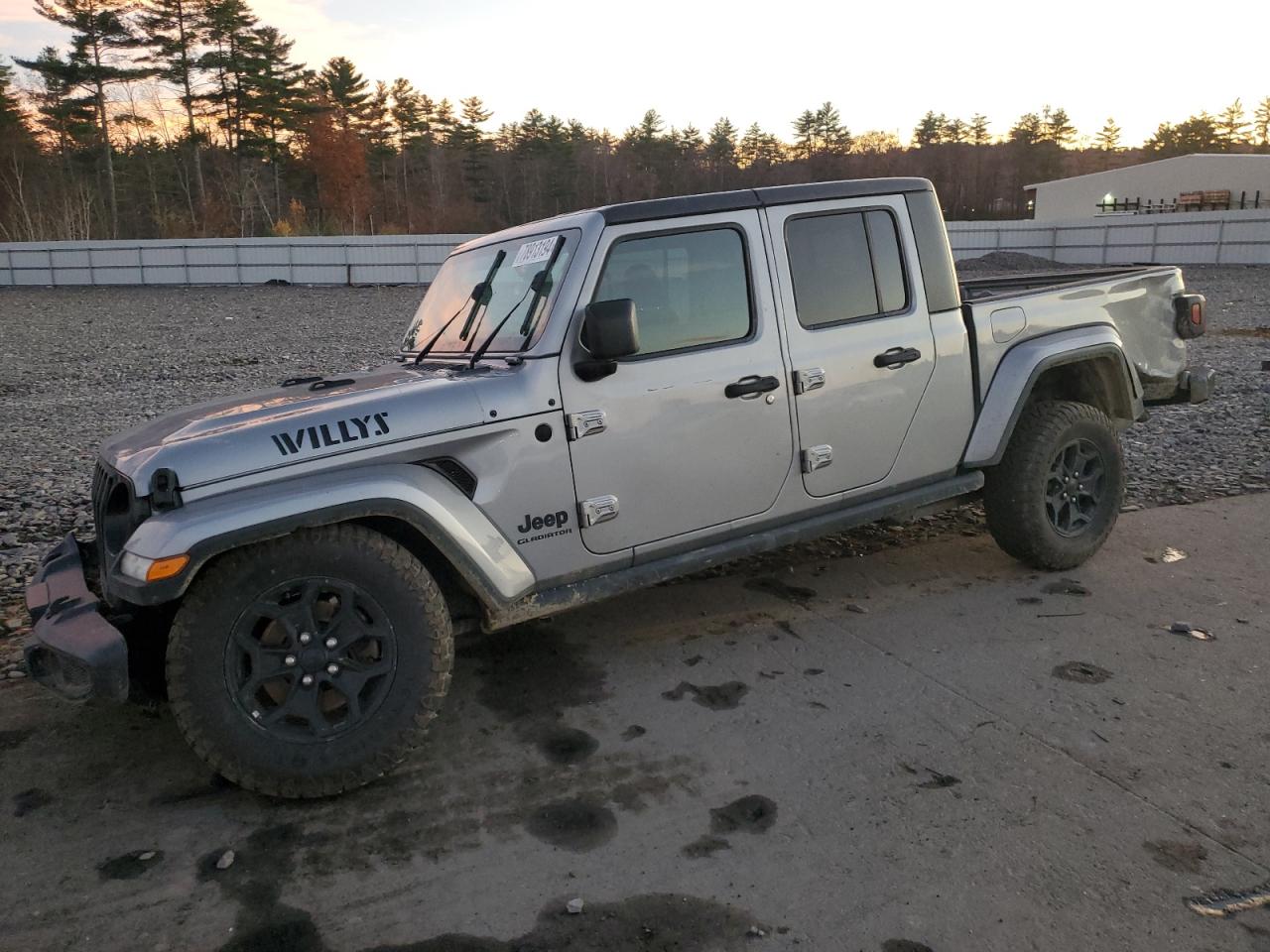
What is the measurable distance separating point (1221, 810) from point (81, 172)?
201ft

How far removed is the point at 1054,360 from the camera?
4.62 m

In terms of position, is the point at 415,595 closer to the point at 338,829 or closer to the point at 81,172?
the point at 338,829

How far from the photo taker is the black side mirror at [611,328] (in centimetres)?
330

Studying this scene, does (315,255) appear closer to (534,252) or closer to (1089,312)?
(534,252)

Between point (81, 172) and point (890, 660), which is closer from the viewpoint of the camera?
point (890, 660)

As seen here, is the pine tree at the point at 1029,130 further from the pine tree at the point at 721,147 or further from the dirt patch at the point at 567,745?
the dirt patch at the point at 567,745

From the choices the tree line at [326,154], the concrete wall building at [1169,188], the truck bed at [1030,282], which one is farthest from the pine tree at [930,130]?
the truck bed at [1030,282]

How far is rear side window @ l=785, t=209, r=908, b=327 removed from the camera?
4.07 metres

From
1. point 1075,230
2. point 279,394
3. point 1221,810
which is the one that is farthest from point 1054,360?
point 1075,230

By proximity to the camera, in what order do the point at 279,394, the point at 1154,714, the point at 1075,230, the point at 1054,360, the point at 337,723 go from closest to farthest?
the point at 337,723
the point at 1154,714
the point at 279,394
the point at 1054,360
the point at 1075,230

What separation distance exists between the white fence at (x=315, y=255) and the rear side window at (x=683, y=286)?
93.4 feet

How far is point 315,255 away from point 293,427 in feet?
103

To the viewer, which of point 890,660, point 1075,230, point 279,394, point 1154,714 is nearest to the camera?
point 1154,714

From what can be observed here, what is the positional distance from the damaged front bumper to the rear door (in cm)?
269
